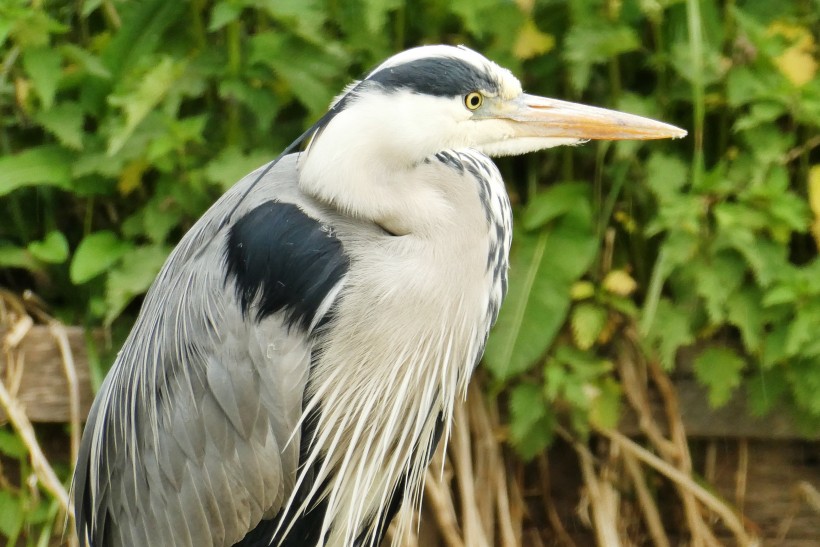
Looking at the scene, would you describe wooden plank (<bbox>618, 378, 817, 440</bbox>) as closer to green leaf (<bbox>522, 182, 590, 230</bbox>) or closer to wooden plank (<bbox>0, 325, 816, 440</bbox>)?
wooden plank (<bbox>0, 325, 816, 440</bbox>)

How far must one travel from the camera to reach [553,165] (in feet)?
9.62

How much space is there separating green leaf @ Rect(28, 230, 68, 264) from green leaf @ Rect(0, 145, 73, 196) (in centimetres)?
14

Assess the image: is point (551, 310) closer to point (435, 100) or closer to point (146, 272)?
point (435, 100)

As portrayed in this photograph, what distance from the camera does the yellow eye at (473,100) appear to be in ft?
6.83

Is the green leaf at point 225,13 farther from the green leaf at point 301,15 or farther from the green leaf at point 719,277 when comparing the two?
the green leaf at point 719,277

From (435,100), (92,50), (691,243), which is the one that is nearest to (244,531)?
(435,100)

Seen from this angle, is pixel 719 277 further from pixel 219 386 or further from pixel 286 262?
pixel 219 386

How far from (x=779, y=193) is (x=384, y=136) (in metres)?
1.09

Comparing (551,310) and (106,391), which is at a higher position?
(551,310)

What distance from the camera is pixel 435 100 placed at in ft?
6.67

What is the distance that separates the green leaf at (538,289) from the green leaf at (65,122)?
3.81 feet

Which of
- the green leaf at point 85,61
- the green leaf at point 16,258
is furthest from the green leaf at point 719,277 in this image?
the green leaf at point 16,258

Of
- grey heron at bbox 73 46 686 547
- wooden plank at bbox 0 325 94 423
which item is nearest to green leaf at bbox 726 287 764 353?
grey heron at bbox 73 46 686 547

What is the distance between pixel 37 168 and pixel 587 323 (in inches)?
57.9
